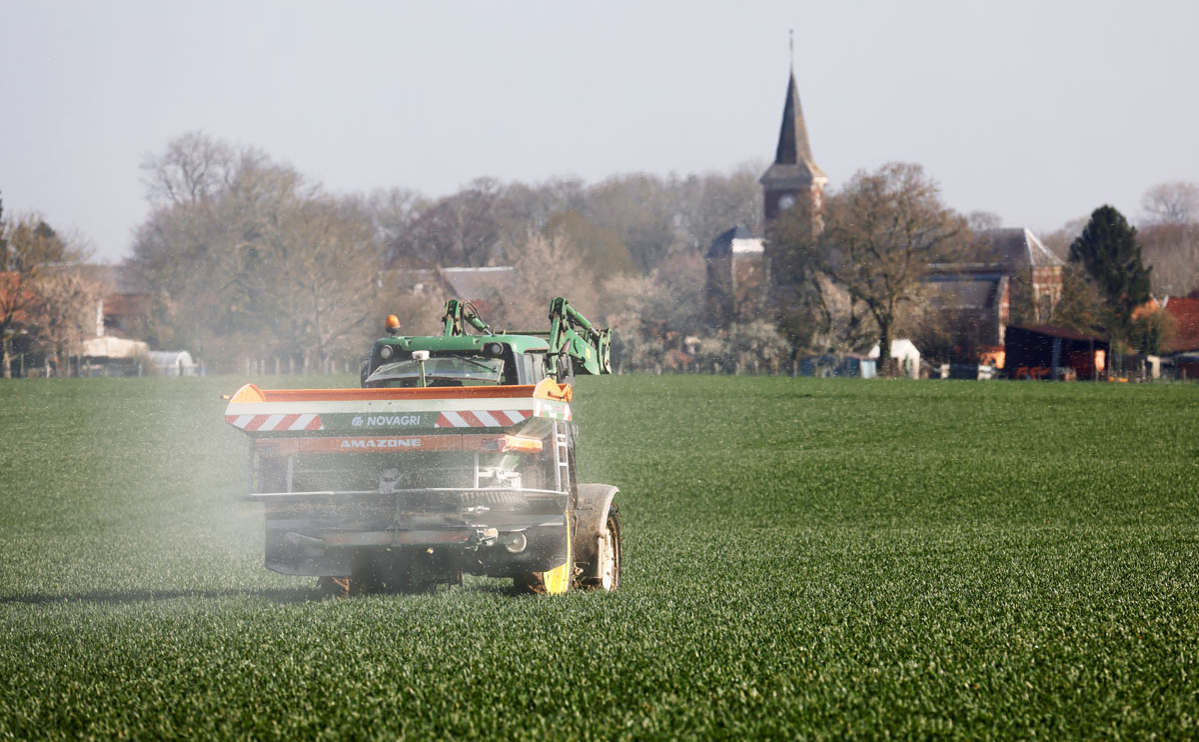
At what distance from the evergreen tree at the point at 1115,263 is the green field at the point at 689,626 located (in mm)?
55122

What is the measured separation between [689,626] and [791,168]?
12057cm

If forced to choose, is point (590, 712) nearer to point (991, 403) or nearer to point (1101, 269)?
point (991, 403)

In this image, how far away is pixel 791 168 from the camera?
12562 cm

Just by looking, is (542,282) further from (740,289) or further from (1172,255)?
(1172,255)

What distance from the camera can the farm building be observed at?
74.8m

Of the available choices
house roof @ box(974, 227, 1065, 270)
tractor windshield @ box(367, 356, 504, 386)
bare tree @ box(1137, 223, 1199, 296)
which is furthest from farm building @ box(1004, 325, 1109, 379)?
tractor windshield @ box(367, 356, 504, 386)

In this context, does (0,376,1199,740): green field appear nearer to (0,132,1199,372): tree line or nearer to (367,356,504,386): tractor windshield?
(367,356,504,386): tractor windshield

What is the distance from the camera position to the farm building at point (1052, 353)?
74750 mm

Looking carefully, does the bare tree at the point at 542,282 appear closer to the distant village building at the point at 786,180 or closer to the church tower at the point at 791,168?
the distant village building at the point at 786,180

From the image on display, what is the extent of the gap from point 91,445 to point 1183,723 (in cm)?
3520

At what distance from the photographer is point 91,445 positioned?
3662 cm

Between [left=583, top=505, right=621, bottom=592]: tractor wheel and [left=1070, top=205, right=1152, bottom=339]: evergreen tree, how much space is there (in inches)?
2830

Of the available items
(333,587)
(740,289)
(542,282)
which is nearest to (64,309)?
(542,282)

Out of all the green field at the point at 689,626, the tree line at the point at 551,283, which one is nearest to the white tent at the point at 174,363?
the tree line at the point at 551,283
